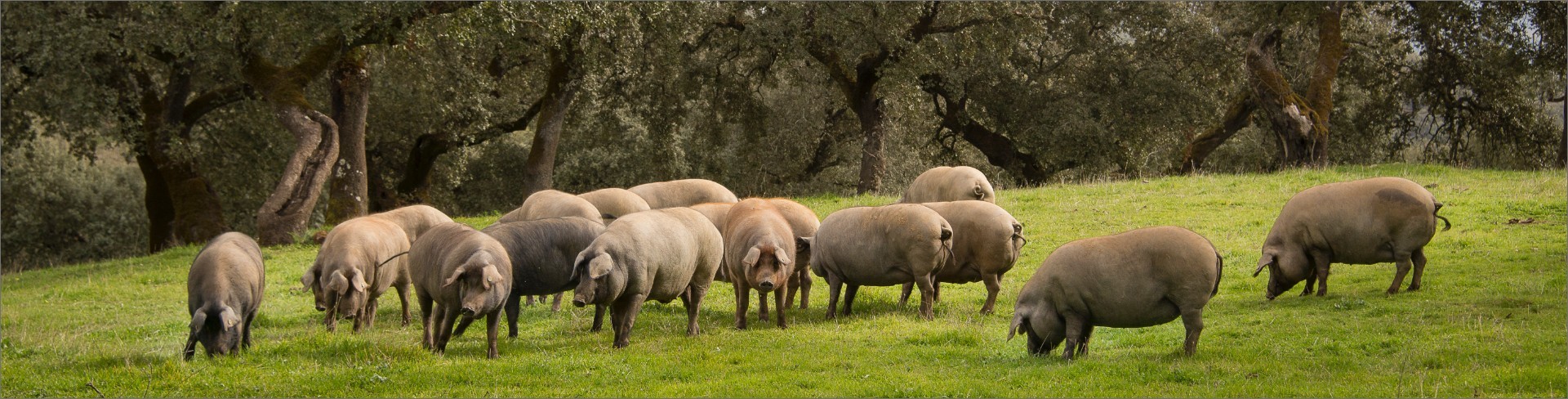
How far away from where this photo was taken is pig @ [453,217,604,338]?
Result: 11727 mm

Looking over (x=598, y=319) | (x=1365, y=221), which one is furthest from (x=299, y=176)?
(x=1365, y=221)

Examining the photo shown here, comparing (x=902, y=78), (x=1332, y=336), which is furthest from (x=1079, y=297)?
(x=902, y=78)

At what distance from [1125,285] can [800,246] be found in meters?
5.01

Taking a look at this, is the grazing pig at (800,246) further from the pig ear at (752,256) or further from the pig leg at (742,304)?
the pig ear at (752,256)

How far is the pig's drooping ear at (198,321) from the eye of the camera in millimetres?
10938

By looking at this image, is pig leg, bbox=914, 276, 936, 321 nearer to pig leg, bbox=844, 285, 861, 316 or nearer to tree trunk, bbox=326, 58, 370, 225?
pig leg, bbox=844, 285, 861, 316

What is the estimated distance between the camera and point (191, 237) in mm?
28094

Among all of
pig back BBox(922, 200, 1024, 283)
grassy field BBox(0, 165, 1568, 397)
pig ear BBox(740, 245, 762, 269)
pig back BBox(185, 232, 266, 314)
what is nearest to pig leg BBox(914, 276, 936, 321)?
grassy field BBox(0, 165, 1568, 397)

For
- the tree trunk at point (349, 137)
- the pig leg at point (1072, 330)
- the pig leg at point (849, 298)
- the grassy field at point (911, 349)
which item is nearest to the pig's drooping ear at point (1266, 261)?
the grassy field at point (911, 349)

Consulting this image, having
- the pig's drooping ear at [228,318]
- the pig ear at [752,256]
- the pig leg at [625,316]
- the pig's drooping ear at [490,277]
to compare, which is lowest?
the pig leg at [625,316]

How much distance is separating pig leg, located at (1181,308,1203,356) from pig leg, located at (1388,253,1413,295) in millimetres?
4317

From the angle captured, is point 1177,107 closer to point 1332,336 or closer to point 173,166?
point 1332,336

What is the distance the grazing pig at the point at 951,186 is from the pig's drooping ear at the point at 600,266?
7910 mm

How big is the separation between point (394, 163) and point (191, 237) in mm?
7146
